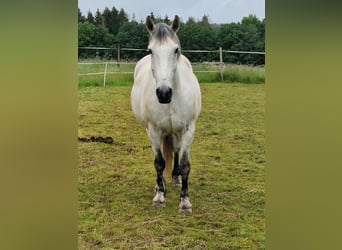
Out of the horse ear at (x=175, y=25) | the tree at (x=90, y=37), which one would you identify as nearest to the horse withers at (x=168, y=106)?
the horse ear at (x=175, y=25)

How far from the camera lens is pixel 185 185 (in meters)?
2.14

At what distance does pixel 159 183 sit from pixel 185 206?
163mm

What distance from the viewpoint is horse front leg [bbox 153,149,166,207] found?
7.04 feet

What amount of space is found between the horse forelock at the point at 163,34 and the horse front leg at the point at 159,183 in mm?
529

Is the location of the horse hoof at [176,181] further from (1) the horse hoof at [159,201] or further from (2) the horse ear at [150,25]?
(2) the horse ear at [150,25]

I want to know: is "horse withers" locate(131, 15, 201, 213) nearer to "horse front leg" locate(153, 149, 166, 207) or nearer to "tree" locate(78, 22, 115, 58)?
"horse front leg" locate(153, 149, 166, 207)

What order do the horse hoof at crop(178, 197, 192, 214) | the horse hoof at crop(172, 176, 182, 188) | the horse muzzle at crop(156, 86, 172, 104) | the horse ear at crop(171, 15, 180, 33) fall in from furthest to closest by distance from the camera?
the horse hoof at crop(172, 176, 182, 188)
the horse hoof at crop(178, 197, 192, 214)
the horse ear at crop(171, 15, 180, 33)
the horse muzzle at crop(156, 86, 172, 104)

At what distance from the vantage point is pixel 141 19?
2.13 m

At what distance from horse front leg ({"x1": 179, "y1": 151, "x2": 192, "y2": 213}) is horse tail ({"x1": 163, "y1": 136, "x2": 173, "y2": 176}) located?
11 cm

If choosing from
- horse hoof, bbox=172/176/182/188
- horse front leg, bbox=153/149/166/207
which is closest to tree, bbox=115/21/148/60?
horse front leg, bbox=153/149/166/207
